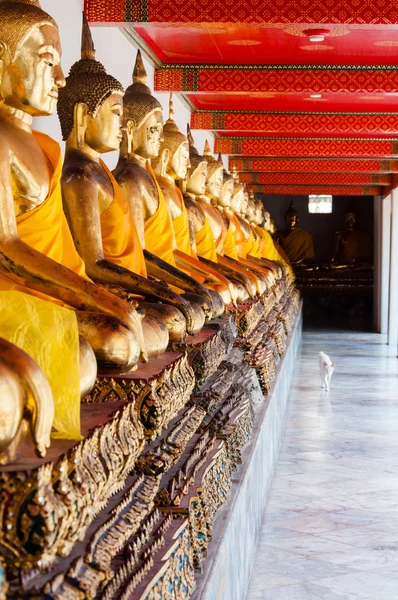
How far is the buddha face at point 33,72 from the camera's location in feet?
10.1

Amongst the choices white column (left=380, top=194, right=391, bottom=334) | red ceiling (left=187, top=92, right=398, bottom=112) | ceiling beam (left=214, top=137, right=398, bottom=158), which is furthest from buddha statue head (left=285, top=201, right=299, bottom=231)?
red ceiling (left=187, top=92, right=398, bottom=112)

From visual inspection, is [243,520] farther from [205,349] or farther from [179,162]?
[179,162]

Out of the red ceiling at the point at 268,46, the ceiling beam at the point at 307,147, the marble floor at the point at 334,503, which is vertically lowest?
the marble floor at the point at 334,503

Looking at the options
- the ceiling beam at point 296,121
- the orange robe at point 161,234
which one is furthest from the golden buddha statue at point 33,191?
the ceiling beam at point 296,121

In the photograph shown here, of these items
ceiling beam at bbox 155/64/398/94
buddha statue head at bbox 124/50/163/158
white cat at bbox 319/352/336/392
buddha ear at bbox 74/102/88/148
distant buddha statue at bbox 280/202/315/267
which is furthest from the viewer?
distant buddha statue at bbox 280/202/315/267

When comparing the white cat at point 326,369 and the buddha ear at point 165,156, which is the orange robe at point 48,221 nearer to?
the buddha ear at point 165,156

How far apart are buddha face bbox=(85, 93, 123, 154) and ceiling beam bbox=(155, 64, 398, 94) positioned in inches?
151

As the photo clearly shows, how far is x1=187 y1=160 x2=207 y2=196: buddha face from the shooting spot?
6.99 metres

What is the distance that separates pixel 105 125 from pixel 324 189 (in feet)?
47.0

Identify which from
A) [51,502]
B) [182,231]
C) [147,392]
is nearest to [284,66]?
[182,231]

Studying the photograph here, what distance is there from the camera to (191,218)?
6961 mm

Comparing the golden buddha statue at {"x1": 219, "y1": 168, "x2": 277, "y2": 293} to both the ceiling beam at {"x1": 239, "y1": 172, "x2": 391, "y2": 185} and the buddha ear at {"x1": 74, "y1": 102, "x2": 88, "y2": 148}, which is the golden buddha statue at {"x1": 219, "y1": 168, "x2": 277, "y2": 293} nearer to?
the buddha ear at {"x1": 74, "y1": 102, "x2": 88, "y2": 148}

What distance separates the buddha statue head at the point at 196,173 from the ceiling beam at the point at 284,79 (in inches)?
36.5

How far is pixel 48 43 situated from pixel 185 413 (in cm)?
148
